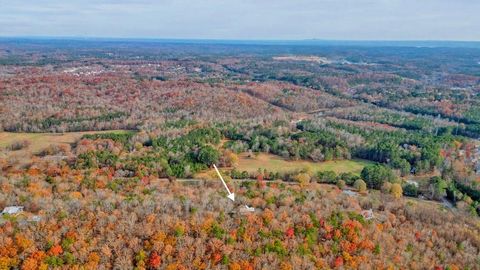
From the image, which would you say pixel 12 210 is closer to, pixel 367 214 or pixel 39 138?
pixel 367 214

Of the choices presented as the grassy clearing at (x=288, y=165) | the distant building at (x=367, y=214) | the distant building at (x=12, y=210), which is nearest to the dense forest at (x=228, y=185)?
the distant building at (x=12, y=210)

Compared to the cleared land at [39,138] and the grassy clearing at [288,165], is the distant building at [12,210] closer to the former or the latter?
the grassy clearing at [288,165]

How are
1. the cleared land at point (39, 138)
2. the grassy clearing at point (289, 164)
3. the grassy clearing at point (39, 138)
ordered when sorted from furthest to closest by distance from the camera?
the grassy clearing at point (39, 138), the cleared land at point (39, 138), the grassy clearing at point (289, 164)

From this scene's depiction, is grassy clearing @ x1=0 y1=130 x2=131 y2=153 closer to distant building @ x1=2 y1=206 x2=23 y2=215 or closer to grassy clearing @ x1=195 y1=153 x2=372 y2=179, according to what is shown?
grassy clearing @ x1=195 y1=153 x2=372 y2=179

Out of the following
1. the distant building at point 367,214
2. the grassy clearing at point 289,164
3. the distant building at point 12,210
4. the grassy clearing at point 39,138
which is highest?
the distant building at point 12,210

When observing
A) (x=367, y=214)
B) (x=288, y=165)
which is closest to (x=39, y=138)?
(x=288, y=165)

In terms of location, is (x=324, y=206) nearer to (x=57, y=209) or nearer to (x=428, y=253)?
(x=428, y=253)
